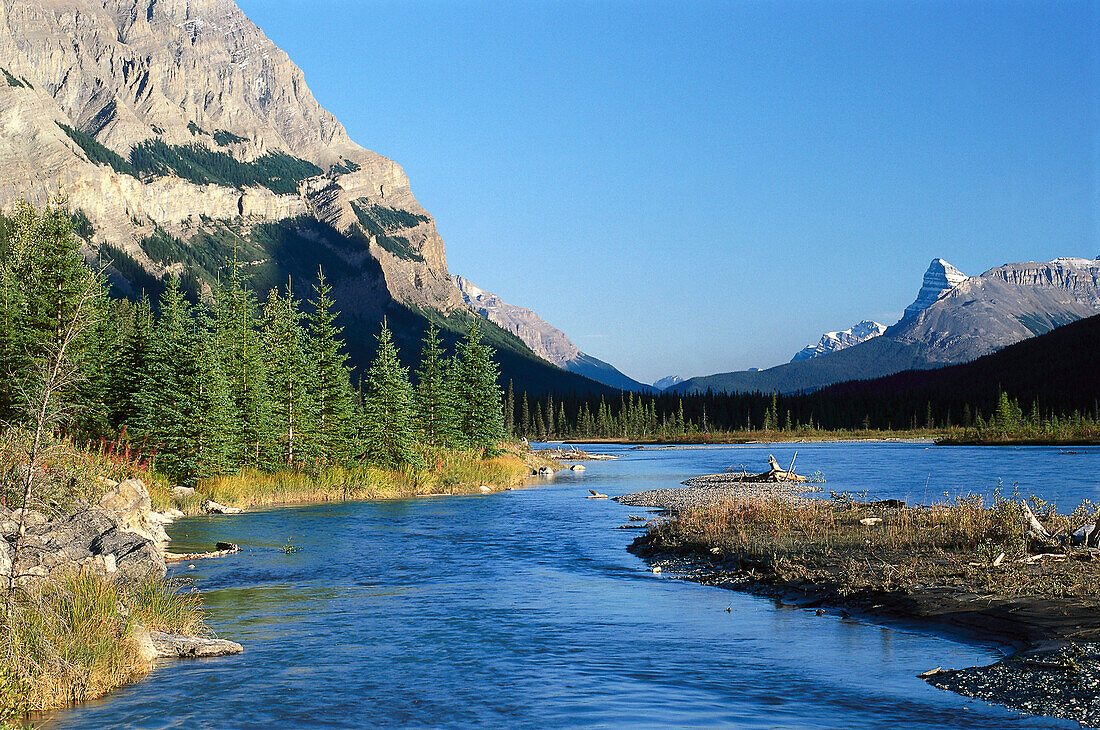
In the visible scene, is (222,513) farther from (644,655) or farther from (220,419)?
(644,655)

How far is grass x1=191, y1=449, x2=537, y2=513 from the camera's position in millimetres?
43656

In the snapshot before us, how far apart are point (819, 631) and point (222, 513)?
102 ft

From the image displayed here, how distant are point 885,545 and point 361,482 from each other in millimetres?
34203

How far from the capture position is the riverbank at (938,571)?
12.9 meters

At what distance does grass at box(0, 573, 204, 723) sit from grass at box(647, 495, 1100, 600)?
47.1 ft

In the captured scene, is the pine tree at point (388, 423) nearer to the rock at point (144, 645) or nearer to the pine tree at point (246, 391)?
the pine tree at point (246, 391)

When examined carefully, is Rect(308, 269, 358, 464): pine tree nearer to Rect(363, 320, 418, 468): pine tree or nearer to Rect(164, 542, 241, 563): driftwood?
Rect(363, 320, 418, 468): pine tree

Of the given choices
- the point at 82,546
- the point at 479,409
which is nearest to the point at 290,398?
the point at 479,409

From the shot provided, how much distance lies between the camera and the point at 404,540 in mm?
31625

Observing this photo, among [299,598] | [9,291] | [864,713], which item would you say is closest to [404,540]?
[299,598]

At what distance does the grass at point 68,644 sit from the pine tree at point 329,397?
39209 mm

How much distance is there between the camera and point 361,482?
51.3 meters

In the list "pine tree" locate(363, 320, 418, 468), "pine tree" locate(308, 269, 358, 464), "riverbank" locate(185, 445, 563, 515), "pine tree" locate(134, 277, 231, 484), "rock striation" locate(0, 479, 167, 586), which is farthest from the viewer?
"pine tree" locate(363, 320, 418, 468)

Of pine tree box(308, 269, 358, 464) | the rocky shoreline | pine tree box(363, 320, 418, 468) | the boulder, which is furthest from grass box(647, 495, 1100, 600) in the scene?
pine tree box(308, 269, 358, 464)
